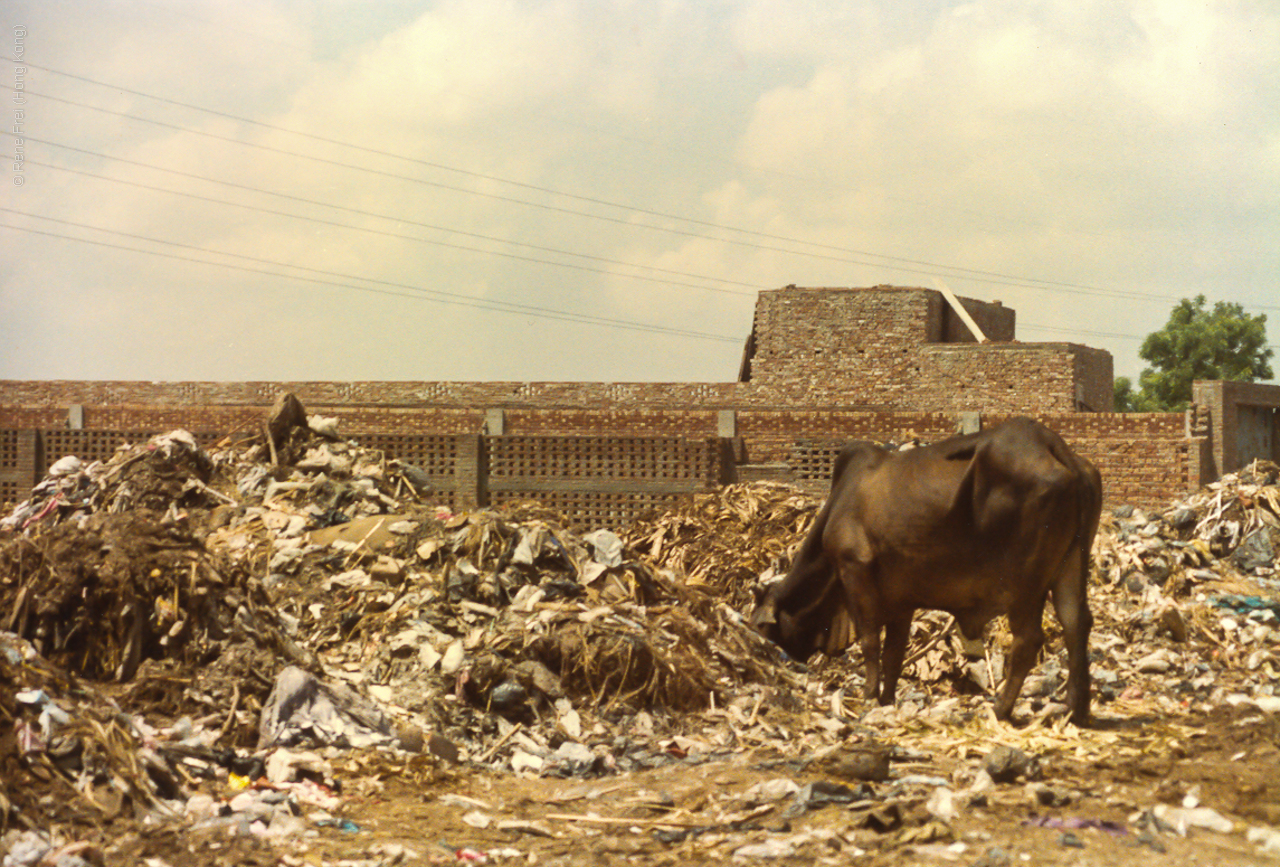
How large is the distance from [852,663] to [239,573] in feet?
15.9

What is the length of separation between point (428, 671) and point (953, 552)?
11.3ft

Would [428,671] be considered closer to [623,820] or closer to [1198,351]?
[623,820]

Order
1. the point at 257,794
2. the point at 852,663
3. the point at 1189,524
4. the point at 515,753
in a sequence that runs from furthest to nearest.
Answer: the point at 1189,524
the point at 852,663
the point at 515,753
the point at 257,794

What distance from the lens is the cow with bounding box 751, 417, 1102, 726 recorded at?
25.8 feet

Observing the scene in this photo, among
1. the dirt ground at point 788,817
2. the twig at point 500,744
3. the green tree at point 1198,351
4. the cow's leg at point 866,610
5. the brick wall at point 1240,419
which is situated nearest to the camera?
the dirt ground at point 788,817

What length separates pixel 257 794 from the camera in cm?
630

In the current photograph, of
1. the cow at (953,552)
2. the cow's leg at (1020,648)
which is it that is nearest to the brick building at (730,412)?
the cow at (953,552)

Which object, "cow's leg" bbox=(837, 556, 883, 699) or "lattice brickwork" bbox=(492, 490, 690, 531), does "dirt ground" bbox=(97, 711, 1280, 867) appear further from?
"lattice brickwork" bbox=(492, 490, 690, 531)

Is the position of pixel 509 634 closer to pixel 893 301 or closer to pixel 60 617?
pixel 60 617

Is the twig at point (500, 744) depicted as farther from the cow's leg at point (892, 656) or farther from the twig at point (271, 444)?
the twig at point (271, 444)

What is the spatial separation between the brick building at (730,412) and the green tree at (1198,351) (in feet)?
27.1

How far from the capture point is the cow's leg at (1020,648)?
7.95 metres

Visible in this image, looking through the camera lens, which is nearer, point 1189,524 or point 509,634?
point 509,634

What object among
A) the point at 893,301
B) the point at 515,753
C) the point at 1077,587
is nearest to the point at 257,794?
the point at 515,753
